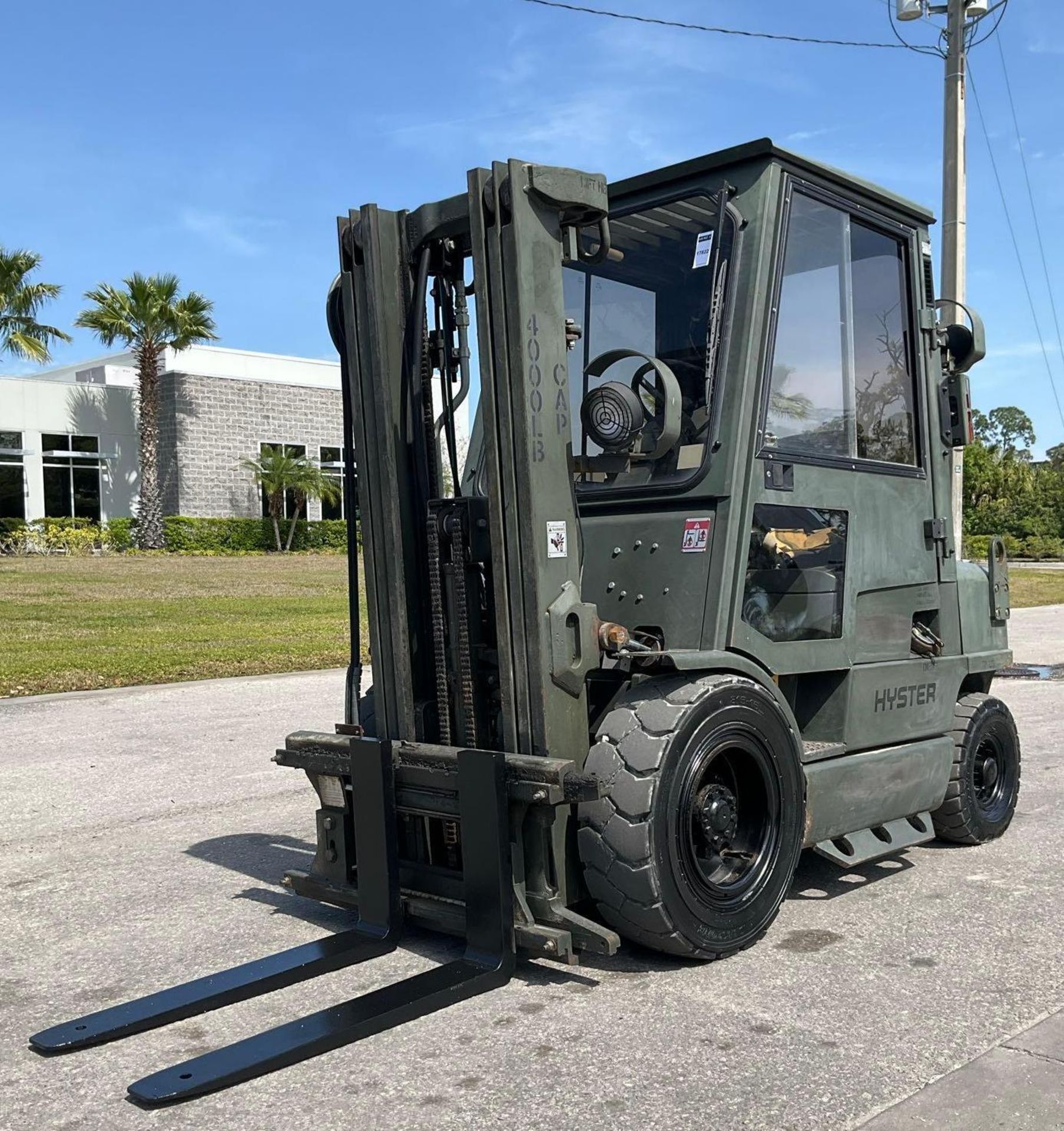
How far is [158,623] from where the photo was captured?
62.3 ft

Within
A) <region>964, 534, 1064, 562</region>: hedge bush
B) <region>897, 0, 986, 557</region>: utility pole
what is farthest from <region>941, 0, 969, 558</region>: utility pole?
<region>964, 534, 1064, 562</region>: hedge bush

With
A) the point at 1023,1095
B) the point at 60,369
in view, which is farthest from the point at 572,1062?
the point at 60,369

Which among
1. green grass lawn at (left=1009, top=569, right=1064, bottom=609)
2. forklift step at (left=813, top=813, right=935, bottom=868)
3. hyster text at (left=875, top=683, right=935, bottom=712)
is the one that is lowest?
forklift step at (left=813, top=813, right=935, bottom=868)

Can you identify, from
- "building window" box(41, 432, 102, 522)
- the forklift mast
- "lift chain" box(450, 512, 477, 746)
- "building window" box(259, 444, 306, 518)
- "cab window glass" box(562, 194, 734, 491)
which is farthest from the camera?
"building window" box(259, 444, 306, 518)

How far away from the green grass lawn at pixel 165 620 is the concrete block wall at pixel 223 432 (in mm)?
9618

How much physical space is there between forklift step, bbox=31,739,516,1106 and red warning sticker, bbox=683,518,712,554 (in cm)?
110

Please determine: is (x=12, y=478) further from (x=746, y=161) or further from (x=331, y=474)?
(x=746, y=161)

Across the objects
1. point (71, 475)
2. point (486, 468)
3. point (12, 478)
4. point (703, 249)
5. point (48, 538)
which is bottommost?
point (486, 468)

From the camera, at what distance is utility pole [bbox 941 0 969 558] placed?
1511cm

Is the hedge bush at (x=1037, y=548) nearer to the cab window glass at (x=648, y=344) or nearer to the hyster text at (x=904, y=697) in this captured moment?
the hyster text at (x=904, y=697)

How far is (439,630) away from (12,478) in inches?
1585

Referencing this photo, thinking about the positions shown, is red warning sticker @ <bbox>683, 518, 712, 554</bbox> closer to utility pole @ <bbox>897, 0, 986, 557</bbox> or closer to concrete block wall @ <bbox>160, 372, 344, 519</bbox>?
utility pole @ <bbox>897, 0, 986, 557</bbox>

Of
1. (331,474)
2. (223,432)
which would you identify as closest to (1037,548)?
(331,474)

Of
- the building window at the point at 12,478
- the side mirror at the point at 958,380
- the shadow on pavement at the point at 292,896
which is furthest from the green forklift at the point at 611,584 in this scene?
the building window at the point at 12,478
